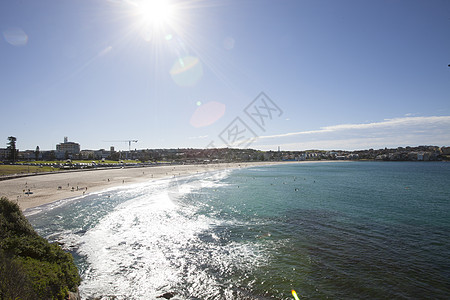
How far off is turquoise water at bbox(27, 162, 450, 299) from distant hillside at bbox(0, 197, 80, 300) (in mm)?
2193

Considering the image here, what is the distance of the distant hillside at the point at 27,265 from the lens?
5.14 m

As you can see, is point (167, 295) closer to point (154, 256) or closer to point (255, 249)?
point (154, 256)

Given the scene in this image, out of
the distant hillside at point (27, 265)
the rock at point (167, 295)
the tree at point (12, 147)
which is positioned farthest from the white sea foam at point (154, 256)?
the tree at point (12, 147)

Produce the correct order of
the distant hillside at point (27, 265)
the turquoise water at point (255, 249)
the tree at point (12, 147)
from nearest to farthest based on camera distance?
the distant hillside at point (27, 265) → the turquoise water at point (255, 249) → the tree at point (12, 147)

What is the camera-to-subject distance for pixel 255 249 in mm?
13023

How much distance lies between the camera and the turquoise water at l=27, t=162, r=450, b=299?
931 cm

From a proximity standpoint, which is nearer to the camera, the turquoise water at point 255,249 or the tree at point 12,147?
the turquoise water at point 255,249

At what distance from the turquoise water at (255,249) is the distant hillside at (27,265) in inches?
86.3

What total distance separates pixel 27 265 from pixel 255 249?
33.1 ft

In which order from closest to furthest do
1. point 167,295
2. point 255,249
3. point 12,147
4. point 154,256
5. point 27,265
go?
point 27,265 → point 167,295 → point 154,256 → point 255,249 → point 12,147

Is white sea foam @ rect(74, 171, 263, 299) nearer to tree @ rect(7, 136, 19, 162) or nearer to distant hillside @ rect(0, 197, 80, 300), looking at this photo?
distant hillside @ rect(0, 197, 80, 300)

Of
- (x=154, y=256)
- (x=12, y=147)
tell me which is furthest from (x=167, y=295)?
(x=12, y=147)

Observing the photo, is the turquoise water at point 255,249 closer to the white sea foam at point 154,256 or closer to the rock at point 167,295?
the white sea foam at point 154,256

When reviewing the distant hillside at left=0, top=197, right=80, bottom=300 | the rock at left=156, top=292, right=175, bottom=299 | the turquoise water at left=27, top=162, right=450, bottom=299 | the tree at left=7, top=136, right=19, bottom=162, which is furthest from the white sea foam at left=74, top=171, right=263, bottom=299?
the tree at left=7, top=136, right=19, bottom=162
